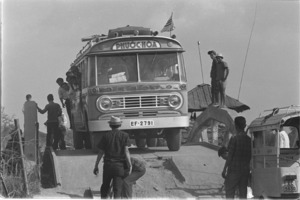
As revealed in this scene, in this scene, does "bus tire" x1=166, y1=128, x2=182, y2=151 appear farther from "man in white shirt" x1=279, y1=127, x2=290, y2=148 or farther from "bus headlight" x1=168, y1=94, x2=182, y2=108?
"man in white shirt" x1=279, y1=127, x2=290, y2=148

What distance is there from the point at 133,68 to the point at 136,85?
0.55 m

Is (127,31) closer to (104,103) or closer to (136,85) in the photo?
(136,85)

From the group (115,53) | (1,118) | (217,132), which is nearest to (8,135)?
(1,118)

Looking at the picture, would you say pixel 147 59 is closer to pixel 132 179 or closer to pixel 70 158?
pixel 70 158

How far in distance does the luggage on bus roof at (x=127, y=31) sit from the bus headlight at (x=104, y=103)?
1.74 metres

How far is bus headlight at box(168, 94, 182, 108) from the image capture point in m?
17.5

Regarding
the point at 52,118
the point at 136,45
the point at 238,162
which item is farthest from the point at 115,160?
the point at 52,118

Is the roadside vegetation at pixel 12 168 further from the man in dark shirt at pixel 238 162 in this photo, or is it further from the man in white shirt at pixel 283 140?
the man in white shirt at pixel 283 140

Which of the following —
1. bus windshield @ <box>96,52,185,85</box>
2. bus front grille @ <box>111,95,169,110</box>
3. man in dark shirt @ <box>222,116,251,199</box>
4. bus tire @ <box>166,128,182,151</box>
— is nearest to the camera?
man in dark shirt @ <box>222,116,251,199</box>

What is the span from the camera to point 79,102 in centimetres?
1947

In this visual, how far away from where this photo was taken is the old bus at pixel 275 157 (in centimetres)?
1206

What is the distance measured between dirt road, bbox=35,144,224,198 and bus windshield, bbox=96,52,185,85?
1.91 metres

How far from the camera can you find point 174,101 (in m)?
17.6

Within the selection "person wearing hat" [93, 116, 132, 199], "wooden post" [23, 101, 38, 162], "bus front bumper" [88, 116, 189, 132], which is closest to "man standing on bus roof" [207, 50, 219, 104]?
"bus front bumper" [88, 116, 189, 132]
